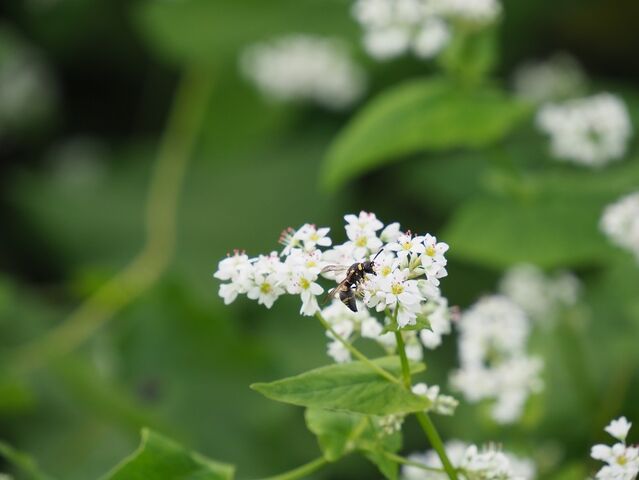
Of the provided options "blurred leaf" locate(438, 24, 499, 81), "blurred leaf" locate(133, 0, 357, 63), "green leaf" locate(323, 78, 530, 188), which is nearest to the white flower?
"green leaf" locate(323, 78, 530, 188)

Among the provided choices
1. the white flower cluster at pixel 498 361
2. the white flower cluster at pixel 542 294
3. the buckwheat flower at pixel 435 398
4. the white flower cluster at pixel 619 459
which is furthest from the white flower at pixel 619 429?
the white flower cluster at pixel 542 294

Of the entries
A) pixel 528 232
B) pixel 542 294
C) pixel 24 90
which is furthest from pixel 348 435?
pixel 24 90

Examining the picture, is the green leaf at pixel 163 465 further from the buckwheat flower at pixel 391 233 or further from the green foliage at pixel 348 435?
the buckwheat flower at pixel 391 233

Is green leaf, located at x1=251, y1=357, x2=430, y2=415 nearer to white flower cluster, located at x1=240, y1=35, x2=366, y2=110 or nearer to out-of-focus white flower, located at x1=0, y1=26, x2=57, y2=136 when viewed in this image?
white flower cluster, located at x1=240, y1=35, x2=366, y2=110

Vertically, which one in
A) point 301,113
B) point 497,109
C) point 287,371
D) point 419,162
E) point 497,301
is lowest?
point 497,301

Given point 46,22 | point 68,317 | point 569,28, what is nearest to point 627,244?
point 68,317

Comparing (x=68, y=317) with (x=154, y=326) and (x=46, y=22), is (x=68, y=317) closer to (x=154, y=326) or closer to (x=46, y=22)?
(x=154, y=326)

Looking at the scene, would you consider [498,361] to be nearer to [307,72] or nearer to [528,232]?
[528,232]
